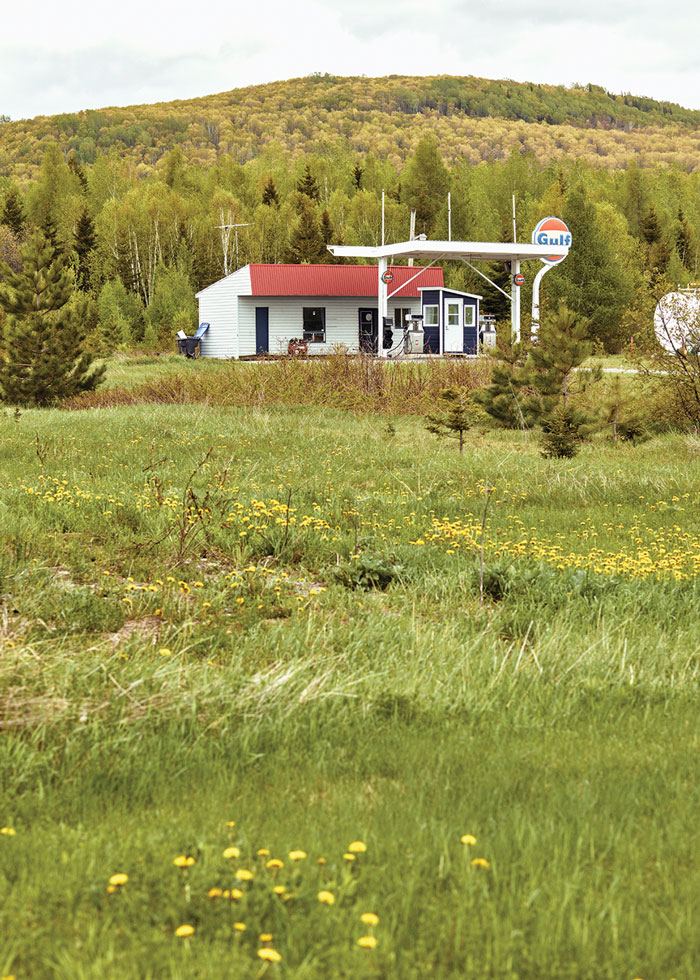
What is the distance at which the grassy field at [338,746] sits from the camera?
9.07 feet

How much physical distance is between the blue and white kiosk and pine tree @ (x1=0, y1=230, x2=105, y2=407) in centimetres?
1409

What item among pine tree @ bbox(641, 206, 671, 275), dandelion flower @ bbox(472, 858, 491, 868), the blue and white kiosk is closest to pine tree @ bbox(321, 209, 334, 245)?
the blue and white kiosk

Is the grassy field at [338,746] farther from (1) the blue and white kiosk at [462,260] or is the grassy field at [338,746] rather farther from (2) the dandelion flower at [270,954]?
(1) the blue and white kiosk at [462,260]

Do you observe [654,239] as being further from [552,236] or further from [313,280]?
[313,280]

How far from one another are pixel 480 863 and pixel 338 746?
1.17 m

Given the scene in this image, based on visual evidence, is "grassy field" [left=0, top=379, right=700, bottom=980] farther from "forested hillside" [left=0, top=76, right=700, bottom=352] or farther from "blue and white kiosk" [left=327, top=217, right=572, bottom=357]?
"blue and white kiosk" [left=327, top=217, right=572, bottom=357]

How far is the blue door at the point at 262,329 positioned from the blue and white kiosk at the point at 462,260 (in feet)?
20.1

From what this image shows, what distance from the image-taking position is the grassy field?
2766 mm

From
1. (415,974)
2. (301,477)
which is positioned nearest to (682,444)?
(301,477)

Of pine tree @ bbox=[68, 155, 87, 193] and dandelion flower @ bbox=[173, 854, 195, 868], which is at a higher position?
pine tree @ bbox=[68, 155, 87, 193]

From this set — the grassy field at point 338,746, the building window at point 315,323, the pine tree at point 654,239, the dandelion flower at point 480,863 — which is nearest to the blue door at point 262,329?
the building window at point 315,323

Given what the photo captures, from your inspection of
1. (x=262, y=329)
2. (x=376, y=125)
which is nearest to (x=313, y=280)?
(x=262, y=329)

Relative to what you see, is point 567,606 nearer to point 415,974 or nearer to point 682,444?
point 415,974

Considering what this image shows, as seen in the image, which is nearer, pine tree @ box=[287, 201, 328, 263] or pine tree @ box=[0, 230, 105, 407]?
pine tree @ box=[0, 230, 105, 407]
